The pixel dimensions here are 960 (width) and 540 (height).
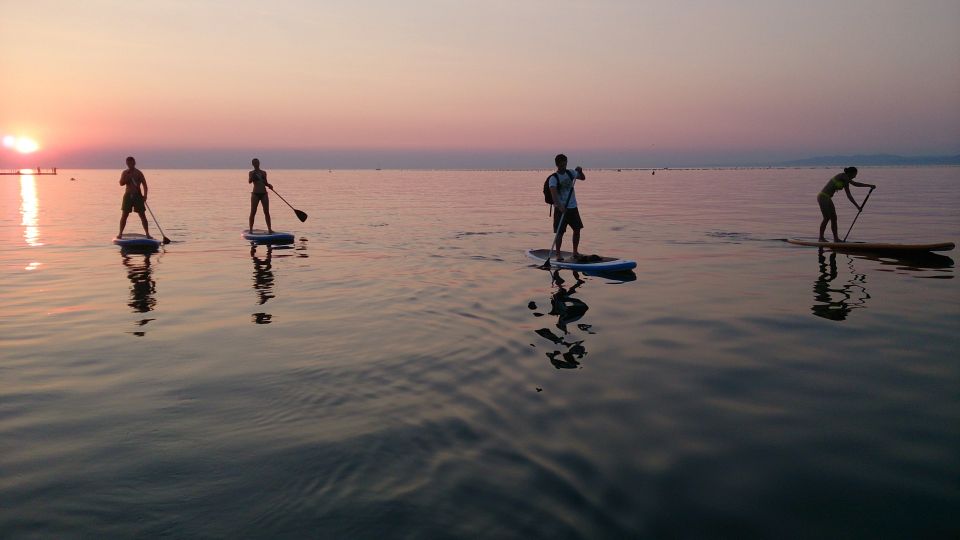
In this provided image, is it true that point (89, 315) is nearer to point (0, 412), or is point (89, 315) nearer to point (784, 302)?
point (0, 412)

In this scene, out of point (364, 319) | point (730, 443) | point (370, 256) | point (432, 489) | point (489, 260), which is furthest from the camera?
point (370, 256)

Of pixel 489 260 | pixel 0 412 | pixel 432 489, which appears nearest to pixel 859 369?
pixel 432 489

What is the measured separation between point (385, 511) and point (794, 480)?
2.89 meters

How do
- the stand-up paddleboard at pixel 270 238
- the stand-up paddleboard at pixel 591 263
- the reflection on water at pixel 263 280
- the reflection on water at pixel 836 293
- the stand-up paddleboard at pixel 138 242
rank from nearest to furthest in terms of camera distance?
1. the reflection on water at pixel 263 280
2. the reflection on water at pixel 836 293
3. the stand-up paddleboard at pixel 591 263
4. the stand-up paddleboard at pixel 138 242
5. the stand-up paddleboard at pixel 270 238

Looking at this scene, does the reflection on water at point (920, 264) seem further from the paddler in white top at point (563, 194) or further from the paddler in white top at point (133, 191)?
the paddler in white top at point (133, 191)

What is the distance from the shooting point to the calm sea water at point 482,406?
397 cm

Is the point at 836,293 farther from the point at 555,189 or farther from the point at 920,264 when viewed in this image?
the point at 555,189

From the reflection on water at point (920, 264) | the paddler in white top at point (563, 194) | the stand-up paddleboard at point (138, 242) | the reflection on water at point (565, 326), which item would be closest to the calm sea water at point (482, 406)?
the reflection on water at point (565, 326)

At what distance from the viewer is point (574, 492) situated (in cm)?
416

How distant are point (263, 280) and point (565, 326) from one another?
7225 mm

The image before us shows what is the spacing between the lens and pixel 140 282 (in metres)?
12.9

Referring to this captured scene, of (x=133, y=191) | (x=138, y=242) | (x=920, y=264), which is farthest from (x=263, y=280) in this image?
(x=920, y=264)

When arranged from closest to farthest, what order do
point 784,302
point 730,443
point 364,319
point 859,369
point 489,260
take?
point 730,443 → point 859,369 → point 364,319 → point 784,302 → point 489,260

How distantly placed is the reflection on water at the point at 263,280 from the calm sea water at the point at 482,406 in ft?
0.53
